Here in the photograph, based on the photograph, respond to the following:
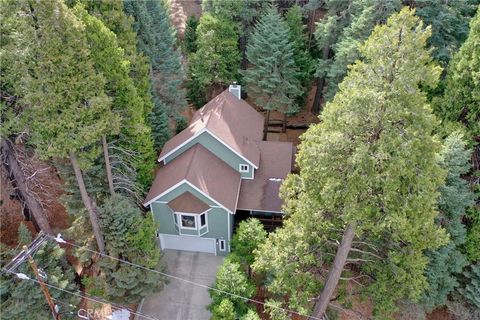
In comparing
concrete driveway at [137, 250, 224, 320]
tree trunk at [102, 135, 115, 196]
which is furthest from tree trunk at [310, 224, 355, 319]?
tree trunk at [102, 135, 115, 196]

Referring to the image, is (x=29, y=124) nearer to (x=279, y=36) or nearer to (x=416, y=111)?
(x=416, y=111)

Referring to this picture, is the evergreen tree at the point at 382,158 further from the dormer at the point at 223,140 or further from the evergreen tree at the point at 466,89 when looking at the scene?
the dormer at the point at 223,140

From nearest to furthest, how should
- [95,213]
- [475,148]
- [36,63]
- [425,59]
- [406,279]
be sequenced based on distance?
[425,59] → [36,63] → [406,279] → [95,213] → [475,148]

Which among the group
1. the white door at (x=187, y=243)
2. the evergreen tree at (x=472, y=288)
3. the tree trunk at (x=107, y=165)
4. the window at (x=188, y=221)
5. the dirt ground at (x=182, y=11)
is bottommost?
the white door at (x=187, y=243)

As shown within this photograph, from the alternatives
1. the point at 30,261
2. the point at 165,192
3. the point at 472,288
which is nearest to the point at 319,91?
the point at 165,192

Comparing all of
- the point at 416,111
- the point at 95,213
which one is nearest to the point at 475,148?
the point at 416,111

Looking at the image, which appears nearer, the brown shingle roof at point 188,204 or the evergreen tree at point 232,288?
the evergreen tree at point 232,288

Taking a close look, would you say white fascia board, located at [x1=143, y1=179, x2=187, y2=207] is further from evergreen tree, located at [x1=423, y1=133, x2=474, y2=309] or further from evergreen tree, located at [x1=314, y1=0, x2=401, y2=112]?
evergreen tree, located at [x1=423, y1=133, x2=474, y2=309]

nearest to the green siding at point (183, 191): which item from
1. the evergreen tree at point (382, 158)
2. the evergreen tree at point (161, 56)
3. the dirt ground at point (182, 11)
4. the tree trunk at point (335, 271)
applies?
the evergreen tree at point (382, 158)
